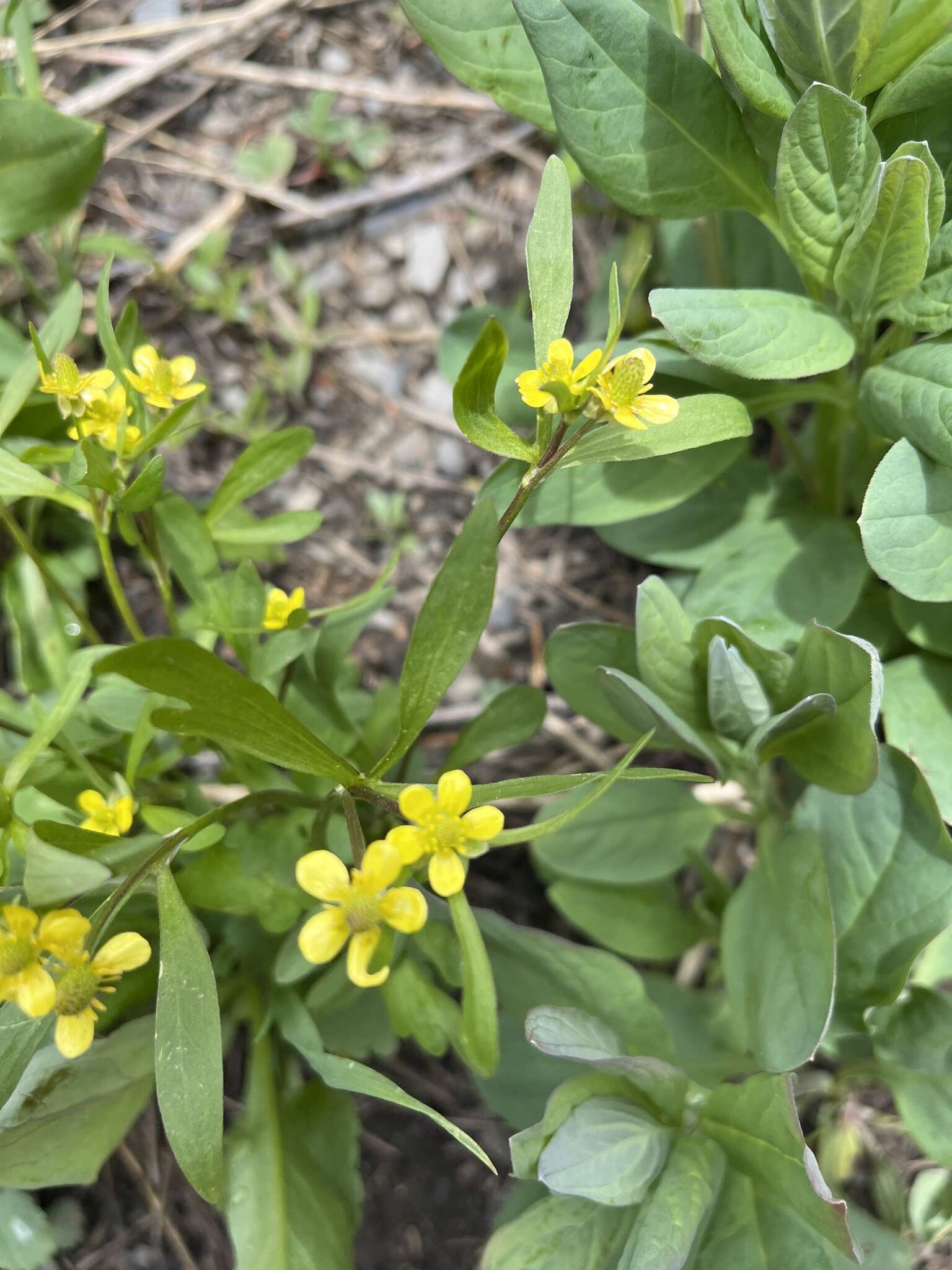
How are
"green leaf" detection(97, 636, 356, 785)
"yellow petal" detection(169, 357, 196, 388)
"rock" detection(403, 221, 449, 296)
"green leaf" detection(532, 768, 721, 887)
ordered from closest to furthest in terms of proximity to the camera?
"green leaf" detection(97, 636, 356, 785), "yellow petal" detection(169, 357, 196, 388), "green leaf" detection(532, 768, 721, 887), "rock" detection(403, 221, 449, 296)

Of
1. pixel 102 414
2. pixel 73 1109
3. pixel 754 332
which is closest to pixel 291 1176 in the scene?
pixel 73 1109

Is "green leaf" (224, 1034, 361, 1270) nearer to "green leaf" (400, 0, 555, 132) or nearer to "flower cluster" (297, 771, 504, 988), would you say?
"flower cluster" (297, 771, 504, 988)

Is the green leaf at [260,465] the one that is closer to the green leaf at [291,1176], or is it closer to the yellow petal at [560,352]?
the yellow petal at [560,352]

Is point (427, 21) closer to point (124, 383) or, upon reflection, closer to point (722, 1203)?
point (124, 383)

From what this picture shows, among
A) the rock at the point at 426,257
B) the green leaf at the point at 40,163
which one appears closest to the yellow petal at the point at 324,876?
the green leaf at the point at 40,163

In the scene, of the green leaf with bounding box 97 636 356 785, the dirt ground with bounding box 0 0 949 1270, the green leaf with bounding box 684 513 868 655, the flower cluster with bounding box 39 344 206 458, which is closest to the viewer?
the green leaf with bounding box 97 636 356 785

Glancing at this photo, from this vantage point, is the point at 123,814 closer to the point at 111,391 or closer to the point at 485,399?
the point at 111,391

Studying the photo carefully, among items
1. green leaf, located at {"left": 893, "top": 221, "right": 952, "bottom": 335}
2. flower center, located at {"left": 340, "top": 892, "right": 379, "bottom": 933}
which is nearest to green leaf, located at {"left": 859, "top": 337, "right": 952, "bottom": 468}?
green leaf, located at {"left": 893, "top": 221, "right": 952, "bottom": 335}
